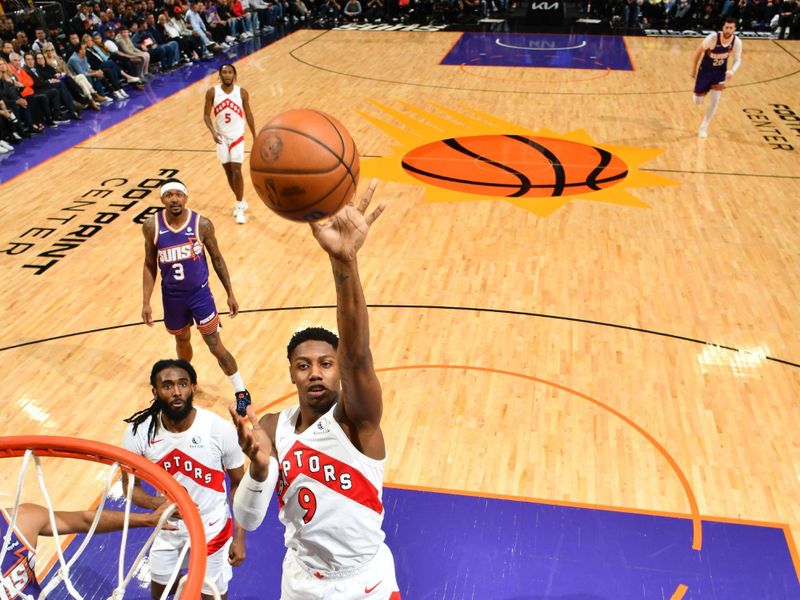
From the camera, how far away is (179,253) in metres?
5.88

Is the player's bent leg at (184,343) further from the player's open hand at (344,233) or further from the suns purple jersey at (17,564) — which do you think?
the player's open hand at (344,233)

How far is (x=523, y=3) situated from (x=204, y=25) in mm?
11785

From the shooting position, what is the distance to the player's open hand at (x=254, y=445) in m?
2.55

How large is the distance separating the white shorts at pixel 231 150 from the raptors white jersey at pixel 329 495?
661 cm

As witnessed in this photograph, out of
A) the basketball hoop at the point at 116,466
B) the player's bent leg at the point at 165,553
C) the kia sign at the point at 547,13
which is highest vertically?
the basketball hoop at the point at 116,466

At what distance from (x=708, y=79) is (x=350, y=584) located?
11.3 meters

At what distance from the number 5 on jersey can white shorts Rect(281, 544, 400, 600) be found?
0.86 ft

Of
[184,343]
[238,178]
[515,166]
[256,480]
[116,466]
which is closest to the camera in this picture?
[256,480]

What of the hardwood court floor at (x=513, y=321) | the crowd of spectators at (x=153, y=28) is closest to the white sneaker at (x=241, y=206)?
the hardwood court floor at (x=513, y=321)

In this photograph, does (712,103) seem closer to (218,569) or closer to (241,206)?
(241,206)

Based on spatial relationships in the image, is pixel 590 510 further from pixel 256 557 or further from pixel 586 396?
pixel 256 557

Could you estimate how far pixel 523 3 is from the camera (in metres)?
26.5

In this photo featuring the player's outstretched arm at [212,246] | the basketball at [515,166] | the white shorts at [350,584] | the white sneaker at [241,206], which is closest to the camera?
the white shorts at [350,584]

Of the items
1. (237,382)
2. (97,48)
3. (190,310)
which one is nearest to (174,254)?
(190,310)
